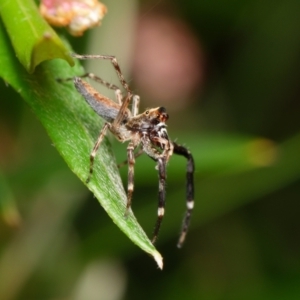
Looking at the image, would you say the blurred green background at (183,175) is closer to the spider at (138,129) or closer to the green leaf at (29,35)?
the spider at (138,129)

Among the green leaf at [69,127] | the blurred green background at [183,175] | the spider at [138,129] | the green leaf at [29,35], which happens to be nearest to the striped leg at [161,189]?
the spider at [138,129]

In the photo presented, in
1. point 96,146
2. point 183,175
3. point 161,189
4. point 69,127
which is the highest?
point 69,127

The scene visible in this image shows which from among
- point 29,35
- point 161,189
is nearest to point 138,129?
point 161,189

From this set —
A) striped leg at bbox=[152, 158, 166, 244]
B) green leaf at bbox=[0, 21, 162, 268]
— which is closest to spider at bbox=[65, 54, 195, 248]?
striped leg at bbox=[152, 158, 166, 244]

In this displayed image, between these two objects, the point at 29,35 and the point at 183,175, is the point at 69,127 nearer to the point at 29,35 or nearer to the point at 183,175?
the point at 29,35

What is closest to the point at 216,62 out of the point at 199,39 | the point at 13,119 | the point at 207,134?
the point at 199,39

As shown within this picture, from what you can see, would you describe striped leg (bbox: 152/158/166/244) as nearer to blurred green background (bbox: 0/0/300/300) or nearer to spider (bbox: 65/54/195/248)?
spider (bbox: 65/54/195/248)
